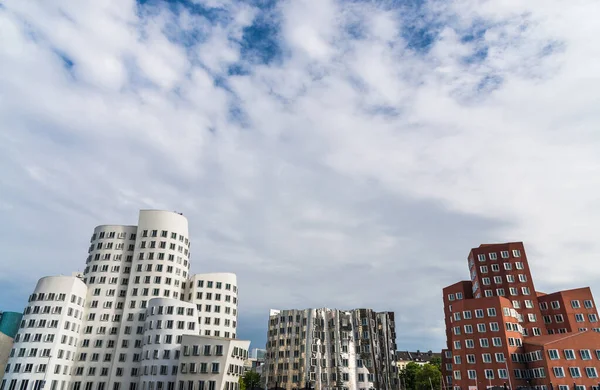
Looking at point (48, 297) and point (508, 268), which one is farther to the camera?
point (508, 268)

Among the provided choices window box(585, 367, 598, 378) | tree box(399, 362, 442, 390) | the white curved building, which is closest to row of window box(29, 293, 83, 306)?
the white curved building

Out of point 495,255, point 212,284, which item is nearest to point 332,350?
Result: point 212,284

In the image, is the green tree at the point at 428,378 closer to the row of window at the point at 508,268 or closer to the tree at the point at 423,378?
the tree at the point at 423,378

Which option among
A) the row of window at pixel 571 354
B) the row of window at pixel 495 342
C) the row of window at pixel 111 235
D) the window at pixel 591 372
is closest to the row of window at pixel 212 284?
the row of window at pixel 111 235

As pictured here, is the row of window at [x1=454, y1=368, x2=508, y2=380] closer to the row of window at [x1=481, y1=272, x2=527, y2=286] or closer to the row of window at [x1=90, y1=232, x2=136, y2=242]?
the row of window at [x1=481, y1=272, x2=527, y2=286]

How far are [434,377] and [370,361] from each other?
1267 inches

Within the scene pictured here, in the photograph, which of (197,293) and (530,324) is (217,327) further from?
(530,324)

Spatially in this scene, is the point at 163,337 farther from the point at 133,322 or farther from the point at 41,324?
the point at 41,324

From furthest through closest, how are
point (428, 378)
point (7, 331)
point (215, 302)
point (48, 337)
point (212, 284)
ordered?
point (428, 378), point (212, 284), point (215, 302), point (7, 331), point (48, 337)

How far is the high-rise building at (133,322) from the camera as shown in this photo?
103m

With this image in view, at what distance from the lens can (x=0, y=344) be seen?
392ft

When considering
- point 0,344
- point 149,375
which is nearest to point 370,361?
point 149,375

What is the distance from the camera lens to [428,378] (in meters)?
151

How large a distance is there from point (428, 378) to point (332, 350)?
43.1m
